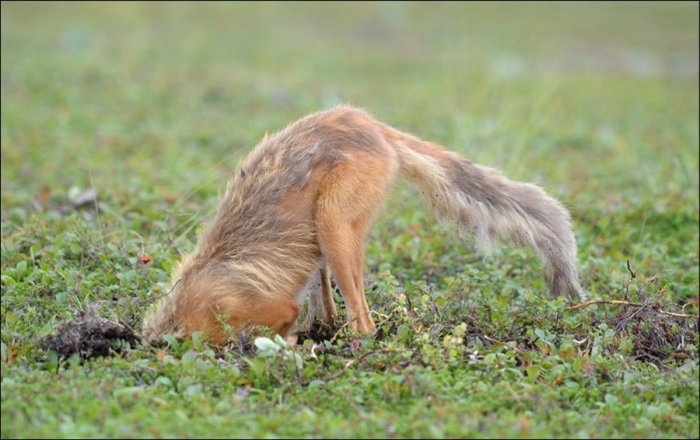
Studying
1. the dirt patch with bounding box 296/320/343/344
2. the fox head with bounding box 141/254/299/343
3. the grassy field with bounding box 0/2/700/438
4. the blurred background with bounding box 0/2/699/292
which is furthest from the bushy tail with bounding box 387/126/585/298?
the blurred background with bounding box 0/2/699/292

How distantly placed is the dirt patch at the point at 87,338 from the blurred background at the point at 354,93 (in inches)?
81.3

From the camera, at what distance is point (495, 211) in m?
6.07

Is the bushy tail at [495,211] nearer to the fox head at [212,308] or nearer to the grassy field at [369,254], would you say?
the grassy field at [369,254]

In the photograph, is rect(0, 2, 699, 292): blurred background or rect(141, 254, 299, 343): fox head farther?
rect(0, 2, 699, 292): blurred background

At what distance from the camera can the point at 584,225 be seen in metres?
8.52

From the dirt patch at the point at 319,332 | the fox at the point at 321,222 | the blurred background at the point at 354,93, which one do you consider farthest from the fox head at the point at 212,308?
the blurred background at the point at 354,93

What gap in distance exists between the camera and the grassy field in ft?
14.7

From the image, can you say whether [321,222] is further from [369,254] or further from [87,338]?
[369,254]

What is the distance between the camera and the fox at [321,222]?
5500 mm

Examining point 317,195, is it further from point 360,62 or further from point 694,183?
point 360,62

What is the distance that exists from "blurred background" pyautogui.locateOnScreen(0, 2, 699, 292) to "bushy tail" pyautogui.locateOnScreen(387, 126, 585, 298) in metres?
1.70

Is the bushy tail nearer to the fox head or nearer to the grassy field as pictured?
the grassy field

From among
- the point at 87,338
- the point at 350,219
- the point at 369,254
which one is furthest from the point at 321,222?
the point at 369,254

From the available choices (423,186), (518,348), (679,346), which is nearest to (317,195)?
(423,186)
